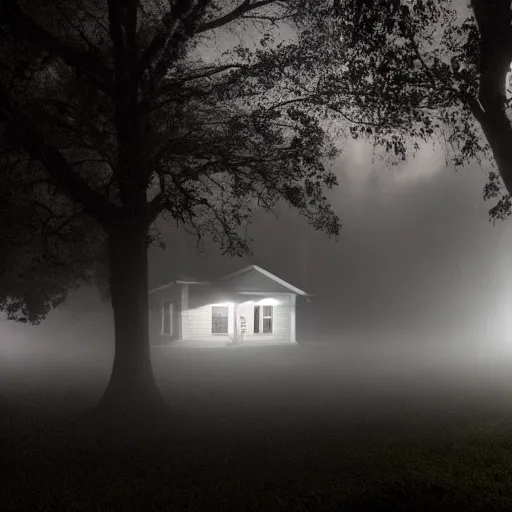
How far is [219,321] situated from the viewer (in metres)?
38.7

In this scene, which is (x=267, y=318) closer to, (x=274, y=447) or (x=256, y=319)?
(x=256, y=319)

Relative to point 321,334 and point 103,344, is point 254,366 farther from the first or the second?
point 321,334

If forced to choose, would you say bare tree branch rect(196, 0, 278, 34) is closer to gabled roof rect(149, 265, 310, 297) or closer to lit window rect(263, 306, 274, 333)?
gabled roof rect(149, 265, 310, 297)

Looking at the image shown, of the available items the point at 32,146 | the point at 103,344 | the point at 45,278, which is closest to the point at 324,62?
the point at 32,146

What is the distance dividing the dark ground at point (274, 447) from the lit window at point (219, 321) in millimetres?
15204

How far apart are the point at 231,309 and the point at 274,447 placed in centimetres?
2762

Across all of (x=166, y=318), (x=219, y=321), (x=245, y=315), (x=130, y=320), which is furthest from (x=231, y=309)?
(x=130, y=320)

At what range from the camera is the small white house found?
123ft

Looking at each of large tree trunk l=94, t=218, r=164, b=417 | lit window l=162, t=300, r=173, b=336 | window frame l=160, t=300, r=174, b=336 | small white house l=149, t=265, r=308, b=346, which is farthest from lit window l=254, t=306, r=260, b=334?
large tree trunk l=94, t=218, r=164, b=417

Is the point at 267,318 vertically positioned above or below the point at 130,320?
below

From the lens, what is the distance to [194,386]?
20.7m

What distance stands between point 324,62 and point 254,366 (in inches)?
643

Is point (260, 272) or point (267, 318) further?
point (267, 318)

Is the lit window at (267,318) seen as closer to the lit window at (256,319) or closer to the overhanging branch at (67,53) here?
the lit window at (256,319)
